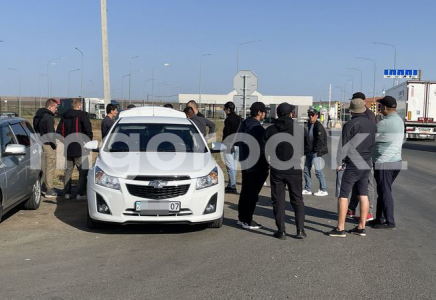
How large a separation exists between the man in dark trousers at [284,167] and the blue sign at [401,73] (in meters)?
61.5

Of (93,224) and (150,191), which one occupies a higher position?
(150,191)

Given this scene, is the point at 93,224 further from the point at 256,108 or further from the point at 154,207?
the point at 256,108

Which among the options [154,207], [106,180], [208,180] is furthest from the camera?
[208,180]

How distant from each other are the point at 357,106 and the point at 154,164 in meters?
2.99

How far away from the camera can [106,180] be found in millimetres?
6711

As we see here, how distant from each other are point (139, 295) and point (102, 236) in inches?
95.9

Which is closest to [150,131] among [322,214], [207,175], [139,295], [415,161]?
[207,175]

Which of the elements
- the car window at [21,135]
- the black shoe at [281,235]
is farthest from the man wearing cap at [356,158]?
the car window at [21,135]

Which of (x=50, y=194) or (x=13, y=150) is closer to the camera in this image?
(x=13, y=150)

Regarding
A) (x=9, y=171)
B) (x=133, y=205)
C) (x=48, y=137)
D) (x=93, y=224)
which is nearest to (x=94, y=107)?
(x=48, y=137)

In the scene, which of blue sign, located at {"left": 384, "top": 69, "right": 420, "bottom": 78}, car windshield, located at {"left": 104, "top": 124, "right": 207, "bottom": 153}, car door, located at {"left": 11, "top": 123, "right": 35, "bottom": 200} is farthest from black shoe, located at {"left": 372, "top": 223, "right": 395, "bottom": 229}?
blue sign, located at {"left": 384, "top": 69, "right": 420, "bottom": 78}

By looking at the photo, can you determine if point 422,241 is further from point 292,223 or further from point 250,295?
point 250,295

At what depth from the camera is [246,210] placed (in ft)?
24.3

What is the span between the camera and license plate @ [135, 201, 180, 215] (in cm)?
654
